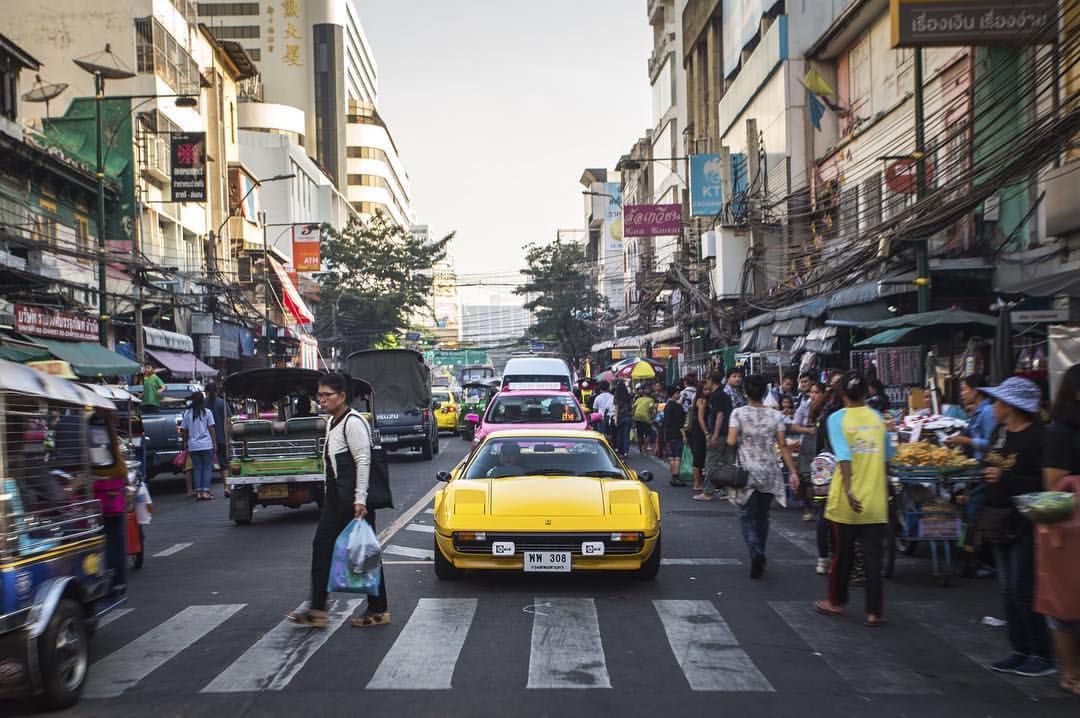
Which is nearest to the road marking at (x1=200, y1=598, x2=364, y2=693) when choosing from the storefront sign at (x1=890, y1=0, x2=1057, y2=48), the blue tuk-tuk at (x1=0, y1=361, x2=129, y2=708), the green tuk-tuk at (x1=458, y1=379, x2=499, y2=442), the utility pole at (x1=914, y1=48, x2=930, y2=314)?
the blue tuk-tuk at (x1=0, y1=361, x2=129, y2=708)

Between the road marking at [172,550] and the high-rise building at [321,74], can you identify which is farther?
the high-rise building at [321,74]

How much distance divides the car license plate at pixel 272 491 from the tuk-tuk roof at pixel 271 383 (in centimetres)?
214

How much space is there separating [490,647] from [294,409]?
12.2 m

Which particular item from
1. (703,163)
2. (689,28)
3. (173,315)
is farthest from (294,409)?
(689,28)

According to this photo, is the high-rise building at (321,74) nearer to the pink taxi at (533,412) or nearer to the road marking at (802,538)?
the pink taxi at (533,412)

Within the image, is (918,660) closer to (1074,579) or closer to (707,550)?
(1074,579)

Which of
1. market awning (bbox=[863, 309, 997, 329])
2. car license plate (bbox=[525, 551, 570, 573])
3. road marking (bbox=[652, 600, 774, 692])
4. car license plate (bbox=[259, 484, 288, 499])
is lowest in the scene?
road marking (bbox=[652, 600, 774, 692])

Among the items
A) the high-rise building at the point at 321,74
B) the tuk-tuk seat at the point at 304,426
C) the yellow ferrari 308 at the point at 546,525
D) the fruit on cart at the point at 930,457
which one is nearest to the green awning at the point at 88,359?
the tuk-tuk seat at the point at 304,426

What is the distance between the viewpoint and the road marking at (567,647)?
21.9 ft

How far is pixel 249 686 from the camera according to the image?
6.57 meters

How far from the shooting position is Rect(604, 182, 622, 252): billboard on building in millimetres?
76625

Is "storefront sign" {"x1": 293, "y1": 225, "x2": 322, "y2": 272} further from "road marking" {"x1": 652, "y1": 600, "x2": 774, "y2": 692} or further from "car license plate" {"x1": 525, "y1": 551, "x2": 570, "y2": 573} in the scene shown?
"road marking" {"x1": 652, "y1": 600, "x2": 774, "y2": 692}

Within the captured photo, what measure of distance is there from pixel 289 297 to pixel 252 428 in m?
44.4

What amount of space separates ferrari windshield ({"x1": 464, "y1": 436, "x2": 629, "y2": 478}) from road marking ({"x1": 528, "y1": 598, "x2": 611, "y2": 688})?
178 cm
